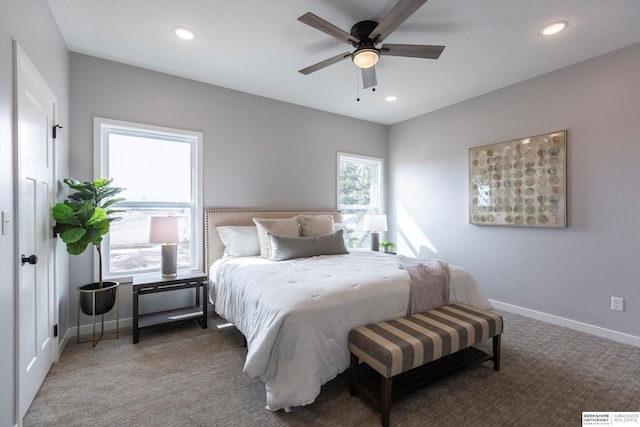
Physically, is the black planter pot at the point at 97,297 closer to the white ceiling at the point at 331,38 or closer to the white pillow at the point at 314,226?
the white pillow at the point at 314,226

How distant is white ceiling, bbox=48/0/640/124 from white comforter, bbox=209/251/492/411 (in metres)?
2.13

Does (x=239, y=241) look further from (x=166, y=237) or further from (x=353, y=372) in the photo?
(x=353, y=372)

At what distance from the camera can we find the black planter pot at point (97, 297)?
2.59 m

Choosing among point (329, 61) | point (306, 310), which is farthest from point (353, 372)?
point (329, 61)

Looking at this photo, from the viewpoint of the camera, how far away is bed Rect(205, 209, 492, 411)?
170 cm

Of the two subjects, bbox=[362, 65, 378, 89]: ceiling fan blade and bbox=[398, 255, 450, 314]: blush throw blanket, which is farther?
bbox=[362, 65, 378, 89]: ceiling fan blade

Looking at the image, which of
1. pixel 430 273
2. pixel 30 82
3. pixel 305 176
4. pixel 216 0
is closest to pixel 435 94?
pixel 305 176

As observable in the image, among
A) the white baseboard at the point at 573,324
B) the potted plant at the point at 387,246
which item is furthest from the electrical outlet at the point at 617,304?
the potted plant at the point at 387,246

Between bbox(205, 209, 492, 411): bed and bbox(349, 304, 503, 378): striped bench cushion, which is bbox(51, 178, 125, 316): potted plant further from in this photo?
bbox(349, 304, 503, 378): striped bench cushion

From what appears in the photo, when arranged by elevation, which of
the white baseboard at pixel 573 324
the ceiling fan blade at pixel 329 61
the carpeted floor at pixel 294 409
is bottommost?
the carpeted floor at pixel 294 409

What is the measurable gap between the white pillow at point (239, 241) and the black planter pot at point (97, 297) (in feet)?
3.75

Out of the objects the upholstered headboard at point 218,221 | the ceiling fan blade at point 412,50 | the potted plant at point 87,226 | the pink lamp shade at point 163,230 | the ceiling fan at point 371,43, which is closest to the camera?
the ceiling fan at point 371,43

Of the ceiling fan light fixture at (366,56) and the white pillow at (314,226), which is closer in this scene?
the ceiling fan light fixture at (366,56)

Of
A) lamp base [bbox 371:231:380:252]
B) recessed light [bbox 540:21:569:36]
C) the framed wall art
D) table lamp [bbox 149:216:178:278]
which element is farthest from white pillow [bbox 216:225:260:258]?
recessed light [bbox 540:21:569:36]
